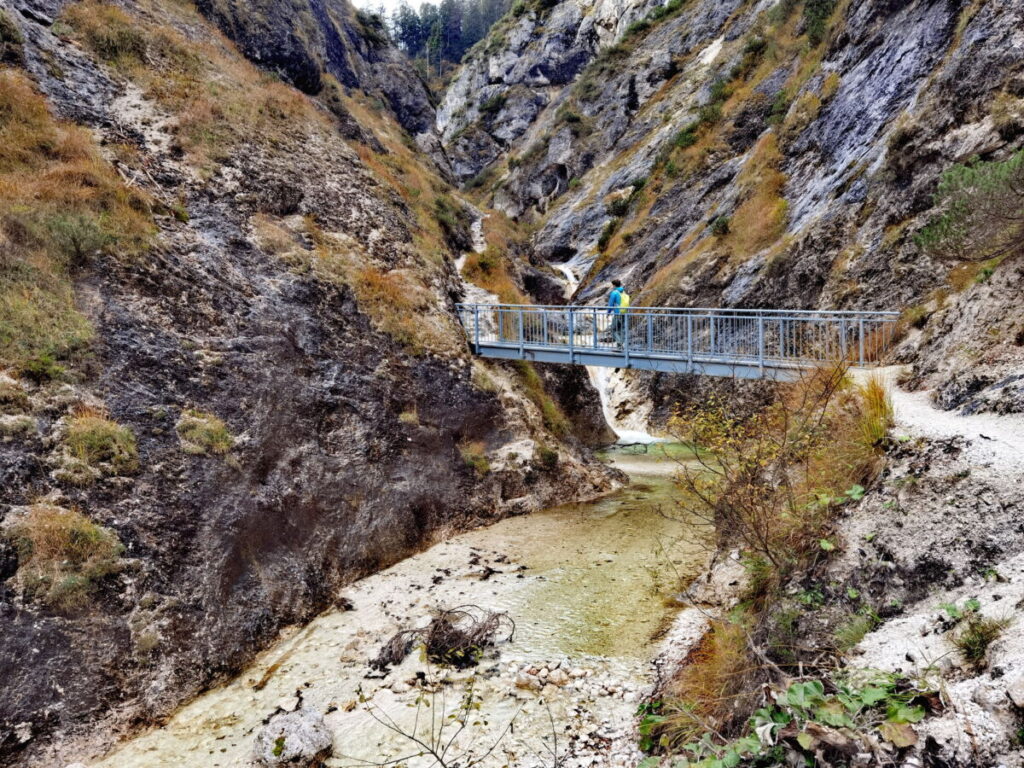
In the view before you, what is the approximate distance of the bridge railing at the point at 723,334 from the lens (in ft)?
41.9

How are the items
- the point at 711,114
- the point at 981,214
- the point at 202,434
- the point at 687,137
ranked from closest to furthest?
1. the point at 981,214
2. the point at 202,434
3. the point at 711,114
4. the point at 687,137

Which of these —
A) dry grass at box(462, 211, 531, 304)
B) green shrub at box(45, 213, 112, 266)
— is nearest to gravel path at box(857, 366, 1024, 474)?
green shrub at box(45, 213, 112, 266)

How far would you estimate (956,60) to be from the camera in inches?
645

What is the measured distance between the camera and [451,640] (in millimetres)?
8203

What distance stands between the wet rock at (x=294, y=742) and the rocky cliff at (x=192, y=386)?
2.04 metres

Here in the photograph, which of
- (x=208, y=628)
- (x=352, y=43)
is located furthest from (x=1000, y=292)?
(x=352, y=43)

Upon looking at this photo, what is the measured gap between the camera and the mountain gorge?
7.70m

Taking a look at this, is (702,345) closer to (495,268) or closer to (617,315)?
(617,315)

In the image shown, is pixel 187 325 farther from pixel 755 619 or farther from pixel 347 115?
pixel 347 115

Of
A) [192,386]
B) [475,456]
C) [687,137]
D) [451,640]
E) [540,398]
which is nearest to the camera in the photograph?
[451,640]

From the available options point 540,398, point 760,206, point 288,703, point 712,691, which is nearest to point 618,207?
point 760,206

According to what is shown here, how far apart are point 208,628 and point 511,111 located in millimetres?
78128

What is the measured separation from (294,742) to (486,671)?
268 cm

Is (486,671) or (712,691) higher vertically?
(712,691)
